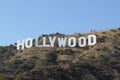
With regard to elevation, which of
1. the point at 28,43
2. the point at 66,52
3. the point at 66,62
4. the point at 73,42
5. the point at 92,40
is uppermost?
the point at 92,40

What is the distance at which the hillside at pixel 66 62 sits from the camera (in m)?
112

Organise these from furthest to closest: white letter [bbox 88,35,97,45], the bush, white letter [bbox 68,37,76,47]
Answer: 1. white letter [bbox 68,37,76,47]
2. white letter [bbox 88,35,97,45]
3. the bush

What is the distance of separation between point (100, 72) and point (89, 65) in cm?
501

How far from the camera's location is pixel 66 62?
430 feet

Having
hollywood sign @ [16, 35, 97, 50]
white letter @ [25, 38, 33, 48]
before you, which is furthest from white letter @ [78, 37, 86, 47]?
white letter @ [25, 38, 33, 48]

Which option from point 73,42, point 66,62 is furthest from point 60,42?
point 66,62

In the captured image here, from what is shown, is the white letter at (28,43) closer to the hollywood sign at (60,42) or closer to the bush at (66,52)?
the hollywood sign at (60,42)

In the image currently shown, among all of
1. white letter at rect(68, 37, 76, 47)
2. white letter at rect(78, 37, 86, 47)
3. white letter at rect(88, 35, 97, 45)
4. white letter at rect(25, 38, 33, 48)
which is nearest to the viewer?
white letter at rect(88, 35, 97, 45)

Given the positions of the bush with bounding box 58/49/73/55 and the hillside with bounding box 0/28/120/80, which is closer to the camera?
the hillside with bounding box 0/28/120/80

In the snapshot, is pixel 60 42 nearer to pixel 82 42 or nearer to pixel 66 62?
pixel 82 42

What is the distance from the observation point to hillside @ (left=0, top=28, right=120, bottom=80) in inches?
4407

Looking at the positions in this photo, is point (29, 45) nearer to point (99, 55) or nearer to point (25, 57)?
point (25, 57)

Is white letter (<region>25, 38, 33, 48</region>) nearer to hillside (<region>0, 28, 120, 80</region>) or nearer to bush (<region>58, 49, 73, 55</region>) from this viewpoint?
hillside (<region>0, 28, 120, 80</region>)

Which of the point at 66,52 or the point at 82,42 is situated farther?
the point at 82,42
